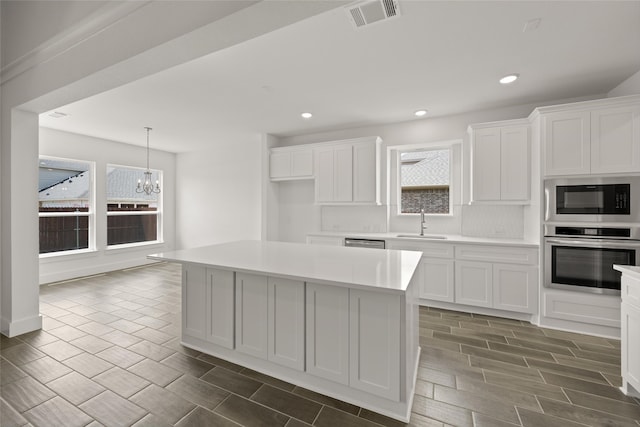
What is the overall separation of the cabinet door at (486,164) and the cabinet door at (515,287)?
2.95ft

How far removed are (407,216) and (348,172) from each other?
117 cm

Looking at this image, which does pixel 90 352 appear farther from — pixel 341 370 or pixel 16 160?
pixel 341 370

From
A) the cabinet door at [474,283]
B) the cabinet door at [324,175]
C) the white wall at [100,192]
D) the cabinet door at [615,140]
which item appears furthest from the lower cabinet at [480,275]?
the white wall at [100,192]

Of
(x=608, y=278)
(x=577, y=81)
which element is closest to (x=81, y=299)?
(x=608, y=278)

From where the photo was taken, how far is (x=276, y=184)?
541 centimetres

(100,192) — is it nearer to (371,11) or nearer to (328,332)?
(328,332)

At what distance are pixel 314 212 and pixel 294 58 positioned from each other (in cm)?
296

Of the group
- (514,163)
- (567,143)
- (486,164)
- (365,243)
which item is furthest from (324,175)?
(567,143)

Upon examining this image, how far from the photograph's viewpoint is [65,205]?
5.00 m

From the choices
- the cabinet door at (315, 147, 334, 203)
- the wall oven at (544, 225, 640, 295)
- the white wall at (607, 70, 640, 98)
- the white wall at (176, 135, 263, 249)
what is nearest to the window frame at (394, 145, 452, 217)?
the cabinet door at (315, 147, 334, 203)

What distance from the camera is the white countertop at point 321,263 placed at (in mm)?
1621

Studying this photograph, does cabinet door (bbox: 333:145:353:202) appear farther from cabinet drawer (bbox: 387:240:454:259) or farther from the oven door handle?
the oven door handle

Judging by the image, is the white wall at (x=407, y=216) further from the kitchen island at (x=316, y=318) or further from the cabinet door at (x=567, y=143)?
the kitchen island at (x=316, y=318)

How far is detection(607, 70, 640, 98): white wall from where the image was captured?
9.07 feet
